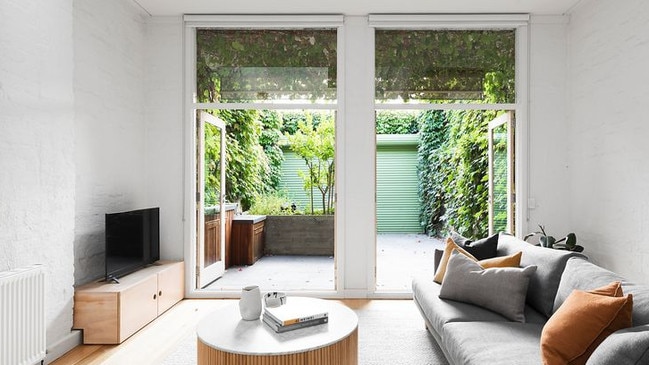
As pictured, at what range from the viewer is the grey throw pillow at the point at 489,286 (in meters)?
2.39

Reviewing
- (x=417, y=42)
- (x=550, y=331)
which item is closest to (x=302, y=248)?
(x=417, y=42)

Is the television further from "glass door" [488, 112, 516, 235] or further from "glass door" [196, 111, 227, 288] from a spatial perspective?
"glass door" [488, 112, 516, 235]

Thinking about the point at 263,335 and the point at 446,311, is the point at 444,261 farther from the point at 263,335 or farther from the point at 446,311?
the point at 263,335

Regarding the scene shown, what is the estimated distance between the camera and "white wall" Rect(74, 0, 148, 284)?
129 inches

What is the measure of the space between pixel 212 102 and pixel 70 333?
2499 millimetres

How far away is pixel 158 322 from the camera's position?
3.58 metres

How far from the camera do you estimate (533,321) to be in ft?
7.73

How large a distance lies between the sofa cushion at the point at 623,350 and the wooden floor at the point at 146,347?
2542 millimetres

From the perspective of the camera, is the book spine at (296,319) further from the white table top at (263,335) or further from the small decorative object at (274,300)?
the small decorative object at (274,300)

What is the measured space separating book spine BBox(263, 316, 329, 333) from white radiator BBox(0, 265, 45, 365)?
1.40 meters

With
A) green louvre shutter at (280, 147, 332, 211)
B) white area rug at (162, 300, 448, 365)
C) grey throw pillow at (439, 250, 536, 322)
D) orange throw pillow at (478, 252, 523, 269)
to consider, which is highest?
green louvre shutter at (280, 147, 332, 211)

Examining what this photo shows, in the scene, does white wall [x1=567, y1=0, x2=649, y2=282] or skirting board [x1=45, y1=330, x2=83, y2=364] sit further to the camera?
white wall [x1=567, y1=0, x2=649, y2=282]

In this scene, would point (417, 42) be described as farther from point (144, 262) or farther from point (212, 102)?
point (144, 262)

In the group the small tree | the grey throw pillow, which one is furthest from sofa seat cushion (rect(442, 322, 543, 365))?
the small tree
